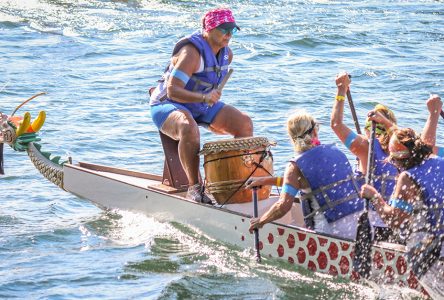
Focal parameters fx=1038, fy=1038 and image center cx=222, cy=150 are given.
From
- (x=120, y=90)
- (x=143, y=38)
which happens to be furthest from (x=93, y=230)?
(x=143, y=38)

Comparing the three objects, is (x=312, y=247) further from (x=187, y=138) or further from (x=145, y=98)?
(x=145, y=98)

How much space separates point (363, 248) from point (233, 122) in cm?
260

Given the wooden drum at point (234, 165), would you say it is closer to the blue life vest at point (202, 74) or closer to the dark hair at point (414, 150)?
the blue life vest at point (202, 74)

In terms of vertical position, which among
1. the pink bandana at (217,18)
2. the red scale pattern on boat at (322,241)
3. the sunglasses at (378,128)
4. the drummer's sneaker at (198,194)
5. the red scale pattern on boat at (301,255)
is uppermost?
the pink bandana at (217,18)

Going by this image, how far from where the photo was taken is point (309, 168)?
27.2 ft

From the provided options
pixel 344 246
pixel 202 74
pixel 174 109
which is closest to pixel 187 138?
pixel 174 109

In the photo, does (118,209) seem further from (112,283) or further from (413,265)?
(413,265)

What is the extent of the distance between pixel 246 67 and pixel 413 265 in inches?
493

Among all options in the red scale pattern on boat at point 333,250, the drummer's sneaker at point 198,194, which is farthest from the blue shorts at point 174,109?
the red scale pattern on boat at point 333,250

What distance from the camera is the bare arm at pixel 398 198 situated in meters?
7.46

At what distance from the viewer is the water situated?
8.98 m

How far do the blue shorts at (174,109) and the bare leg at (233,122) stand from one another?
0.05 metres

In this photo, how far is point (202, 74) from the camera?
987 centimetres

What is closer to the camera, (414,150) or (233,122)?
(414,150)
